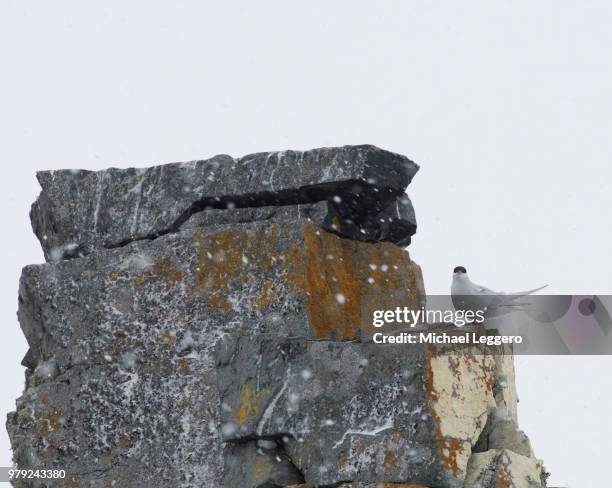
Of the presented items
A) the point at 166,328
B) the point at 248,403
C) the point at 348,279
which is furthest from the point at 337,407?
the point at 166,328

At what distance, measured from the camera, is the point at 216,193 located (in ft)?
14.8

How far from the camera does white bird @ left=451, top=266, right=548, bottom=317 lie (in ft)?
14.3

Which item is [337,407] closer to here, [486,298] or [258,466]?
[258,466]

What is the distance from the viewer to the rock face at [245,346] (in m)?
3.72

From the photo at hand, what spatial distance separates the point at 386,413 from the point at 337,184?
1057 mm

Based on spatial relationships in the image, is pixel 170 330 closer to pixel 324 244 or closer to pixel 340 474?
pixel 324 244

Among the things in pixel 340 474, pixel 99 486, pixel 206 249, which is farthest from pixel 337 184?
pixel 99 486

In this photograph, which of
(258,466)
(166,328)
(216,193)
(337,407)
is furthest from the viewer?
(216,193)

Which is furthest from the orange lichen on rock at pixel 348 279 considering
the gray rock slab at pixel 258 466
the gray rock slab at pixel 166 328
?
the gray rock slab at pixel 258 466

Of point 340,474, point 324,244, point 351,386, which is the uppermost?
point 324,244

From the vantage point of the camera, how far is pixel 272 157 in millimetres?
4477

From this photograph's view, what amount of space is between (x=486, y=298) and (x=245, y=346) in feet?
3.36

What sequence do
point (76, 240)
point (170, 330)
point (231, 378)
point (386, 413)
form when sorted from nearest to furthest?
1. point (386, 413)
2. point (231, 378)
3. point (170, 330)
4. point (76, 240)

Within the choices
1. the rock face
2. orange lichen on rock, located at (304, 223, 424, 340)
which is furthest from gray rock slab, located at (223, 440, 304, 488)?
orange lichen on rock, located at (304, 223, 424, 340)
